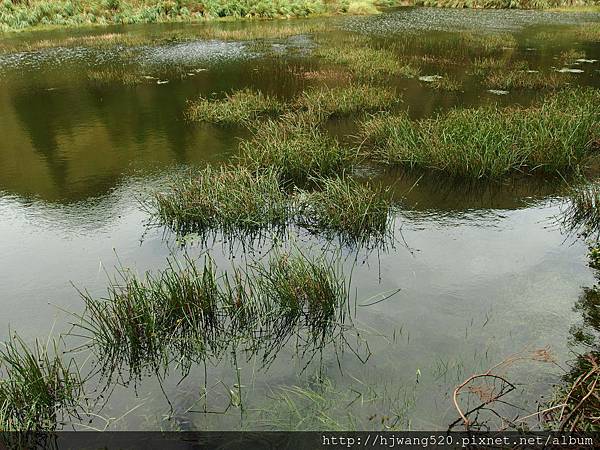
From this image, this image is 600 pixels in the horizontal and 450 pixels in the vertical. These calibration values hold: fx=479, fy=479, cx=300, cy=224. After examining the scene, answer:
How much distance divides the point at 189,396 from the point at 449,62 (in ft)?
65.9

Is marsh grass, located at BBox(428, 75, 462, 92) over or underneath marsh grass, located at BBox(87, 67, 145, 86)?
underneath

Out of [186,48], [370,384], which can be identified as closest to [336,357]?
[370,384]

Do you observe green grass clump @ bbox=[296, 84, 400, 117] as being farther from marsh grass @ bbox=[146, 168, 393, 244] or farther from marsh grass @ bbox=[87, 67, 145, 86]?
marsh grass @ bbox=[87, 67, 145, 86]

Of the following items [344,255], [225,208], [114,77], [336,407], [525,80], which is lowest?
[336,407]

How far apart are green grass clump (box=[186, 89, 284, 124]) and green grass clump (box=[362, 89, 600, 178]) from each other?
4.66 meters

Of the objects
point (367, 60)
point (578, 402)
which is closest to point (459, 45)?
point (367, 60)

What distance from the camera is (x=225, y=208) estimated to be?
8453 millimetres

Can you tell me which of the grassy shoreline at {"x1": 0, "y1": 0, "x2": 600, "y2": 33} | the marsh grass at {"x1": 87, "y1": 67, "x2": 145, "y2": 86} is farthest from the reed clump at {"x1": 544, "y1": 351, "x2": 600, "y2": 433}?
the grassy shoreline at {"x1": 0, "y1": 0, "x2": 600, "y2": 33}

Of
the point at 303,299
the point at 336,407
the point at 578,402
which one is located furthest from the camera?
the point at 303,299

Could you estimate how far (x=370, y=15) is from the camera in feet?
141

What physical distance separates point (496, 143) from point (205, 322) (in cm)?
712

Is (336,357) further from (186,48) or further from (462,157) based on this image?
(186,48)

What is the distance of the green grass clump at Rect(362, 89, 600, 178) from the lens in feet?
32.2

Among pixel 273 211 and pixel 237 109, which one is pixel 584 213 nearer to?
pixel 273 211
